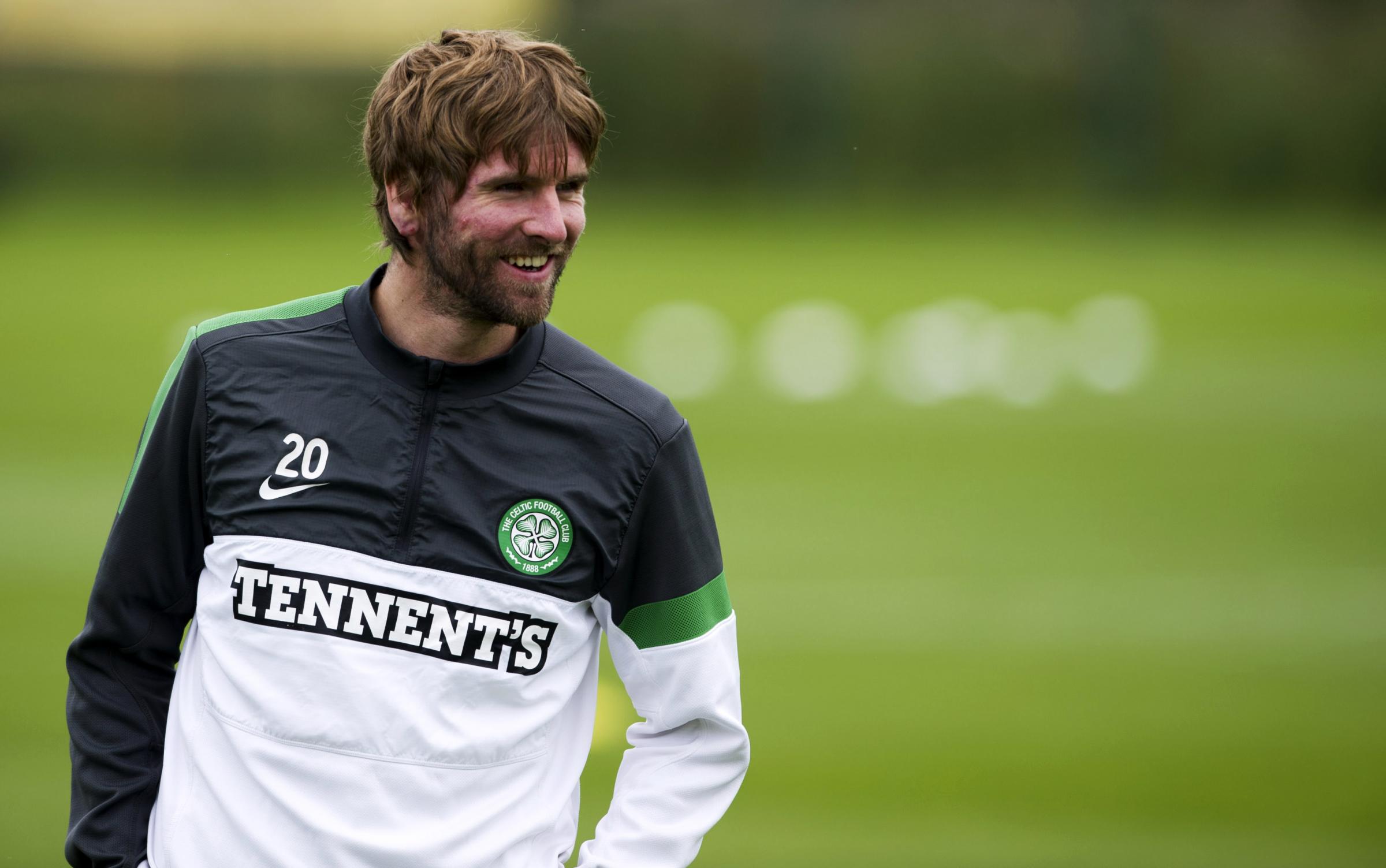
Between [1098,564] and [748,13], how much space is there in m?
23.2

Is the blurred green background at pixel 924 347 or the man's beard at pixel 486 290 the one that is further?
the blurred green background at pixel 924 347

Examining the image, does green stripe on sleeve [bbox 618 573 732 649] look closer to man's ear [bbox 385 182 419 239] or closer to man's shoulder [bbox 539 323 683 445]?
man's shoulder [bbox 539 323 683 445]

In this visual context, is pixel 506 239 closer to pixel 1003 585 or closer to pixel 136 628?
pixel 136 628

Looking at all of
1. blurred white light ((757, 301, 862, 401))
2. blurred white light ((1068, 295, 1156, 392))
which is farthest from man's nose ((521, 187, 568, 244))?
blurred white light ((1068, 295, 1156, 392))

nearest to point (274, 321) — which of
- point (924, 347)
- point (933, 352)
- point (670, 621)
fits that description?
point (670, 621)

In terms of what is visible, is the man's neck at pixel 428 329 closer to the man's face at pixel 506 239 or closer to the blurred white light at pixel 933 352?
the man's face at pixel 506 239

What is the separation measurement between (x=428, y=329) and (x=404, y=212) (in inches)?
7.3

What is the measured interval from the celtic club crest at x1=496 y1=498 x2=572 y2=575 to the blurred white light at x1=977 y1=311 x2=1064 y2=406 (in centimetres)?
1176

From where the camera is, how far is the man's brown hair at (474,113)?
2.09 metres

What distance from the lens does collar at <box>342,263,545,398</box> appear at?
2.16m

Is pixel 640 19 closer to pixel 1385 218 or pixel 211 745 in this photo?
pixel 1385 218

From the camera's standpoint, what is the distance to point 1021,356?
1593cm

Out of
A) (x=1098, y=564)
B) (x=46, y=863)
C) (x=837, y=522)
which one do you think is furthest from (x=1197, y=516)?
(x=46, y=863)

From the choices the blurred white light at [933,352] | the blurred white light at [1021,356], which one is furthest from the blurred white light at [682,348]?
the blurred white light at [1021,356]
